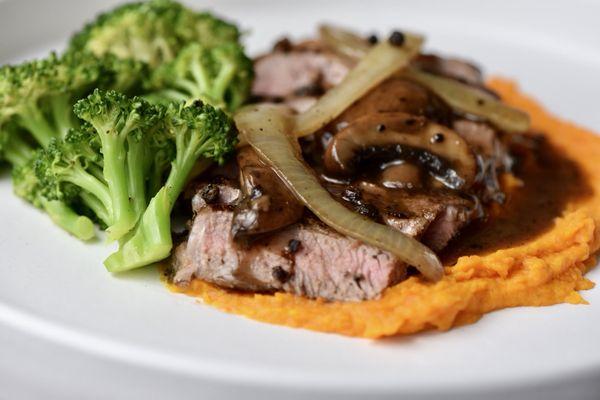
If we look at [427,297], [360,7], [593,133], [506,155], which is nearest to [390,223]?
[427,297]

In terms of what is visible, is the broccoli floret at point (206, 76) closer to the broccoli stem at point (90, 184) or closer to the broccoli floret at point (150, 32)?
the broccoli floret at point (150, 32)

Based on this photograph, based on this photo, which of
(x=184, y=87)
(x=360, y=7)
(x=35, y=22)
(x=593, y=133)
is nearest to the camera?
(x=184, y=87)

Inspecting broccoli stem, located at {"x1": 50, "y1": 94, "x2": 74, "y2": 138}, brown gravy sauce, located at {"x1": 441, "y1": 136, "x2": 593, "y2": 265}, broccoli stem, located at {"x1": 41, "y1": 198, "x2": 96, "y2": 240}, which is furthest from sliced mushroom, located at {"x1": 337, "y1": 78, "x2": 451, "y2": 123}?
broccoli stem, located at {"x1": 50, "y1": 94, "x2": 74, "y2": 138}

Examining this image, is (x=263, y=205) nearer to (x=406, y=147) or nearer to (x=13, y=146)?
(x=406, y=147)

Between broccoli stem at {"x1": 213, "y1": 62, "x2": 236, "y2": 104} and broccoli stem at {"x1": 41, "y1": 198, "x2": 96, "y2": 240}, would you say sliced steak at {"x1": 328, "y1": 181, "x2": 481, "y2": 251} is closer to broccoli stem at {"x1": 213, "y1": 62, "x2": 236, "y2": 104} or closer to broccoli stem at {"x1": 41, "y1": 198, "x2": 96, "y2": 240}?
broccoli stem at {"x1": 213, "y1": 62, "x2": 236, "y2": 104}

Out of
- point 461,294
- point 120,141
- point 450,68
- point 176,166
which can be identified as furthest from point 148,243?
Answer: point 450,68

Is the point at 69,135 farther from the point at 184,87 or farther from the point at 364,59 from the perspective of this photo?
the point at 364,59
